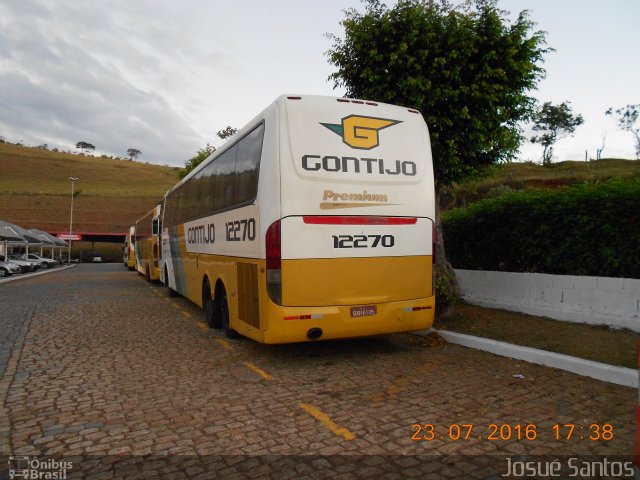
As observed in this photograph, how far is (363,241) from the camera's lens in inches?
266

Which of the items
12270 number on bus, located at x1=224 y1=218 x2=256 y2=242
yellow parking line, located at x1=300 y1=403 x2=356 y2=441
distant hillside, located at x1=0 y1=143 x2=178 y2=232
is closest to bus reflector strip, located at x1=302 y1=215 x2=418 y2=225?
12270 number on bus, located at x1=224 y1=218 x2=256 y2=242

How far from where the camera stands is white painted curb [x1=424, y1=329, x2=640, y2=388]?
5.53 metres

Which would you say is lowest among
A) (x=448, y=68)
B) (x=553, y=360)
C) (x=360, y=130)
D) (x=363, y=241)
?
(x=553, y=360)

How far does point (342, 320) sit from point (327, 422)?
79.2 inches

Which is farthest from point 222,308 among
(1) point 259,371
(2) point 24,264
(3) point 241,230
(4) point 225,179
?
(2) point 24,264

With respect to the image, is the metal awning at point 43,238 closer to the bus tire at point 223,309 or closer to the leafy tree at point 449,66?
the bus tire at point 223,309

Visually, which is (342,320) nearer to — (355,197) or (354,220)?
(354,220)

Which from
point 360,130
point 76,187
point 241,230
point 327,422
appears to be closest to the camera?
point 327,422

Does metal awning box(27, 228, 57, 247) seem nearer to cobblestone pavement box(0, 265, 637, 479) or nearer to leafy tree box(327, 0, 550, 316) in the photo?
cobblestone pavement box(0, 265, 637, 479)

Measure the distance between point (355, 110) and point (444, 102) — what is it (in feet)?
10.7

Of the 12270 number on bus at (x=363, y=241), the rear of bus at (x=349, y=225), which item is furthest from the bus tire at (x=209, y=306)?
the 12270 number on bus at (x=363, y=241)

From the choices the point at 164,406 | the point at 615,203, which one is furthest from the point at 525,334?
the point at 164,406

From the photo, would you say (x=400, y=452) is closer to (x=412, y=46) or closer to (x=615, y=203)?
(x=615, y=203)

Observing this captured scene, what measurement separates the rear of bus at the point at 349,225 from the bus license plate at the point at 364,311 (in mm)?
14
